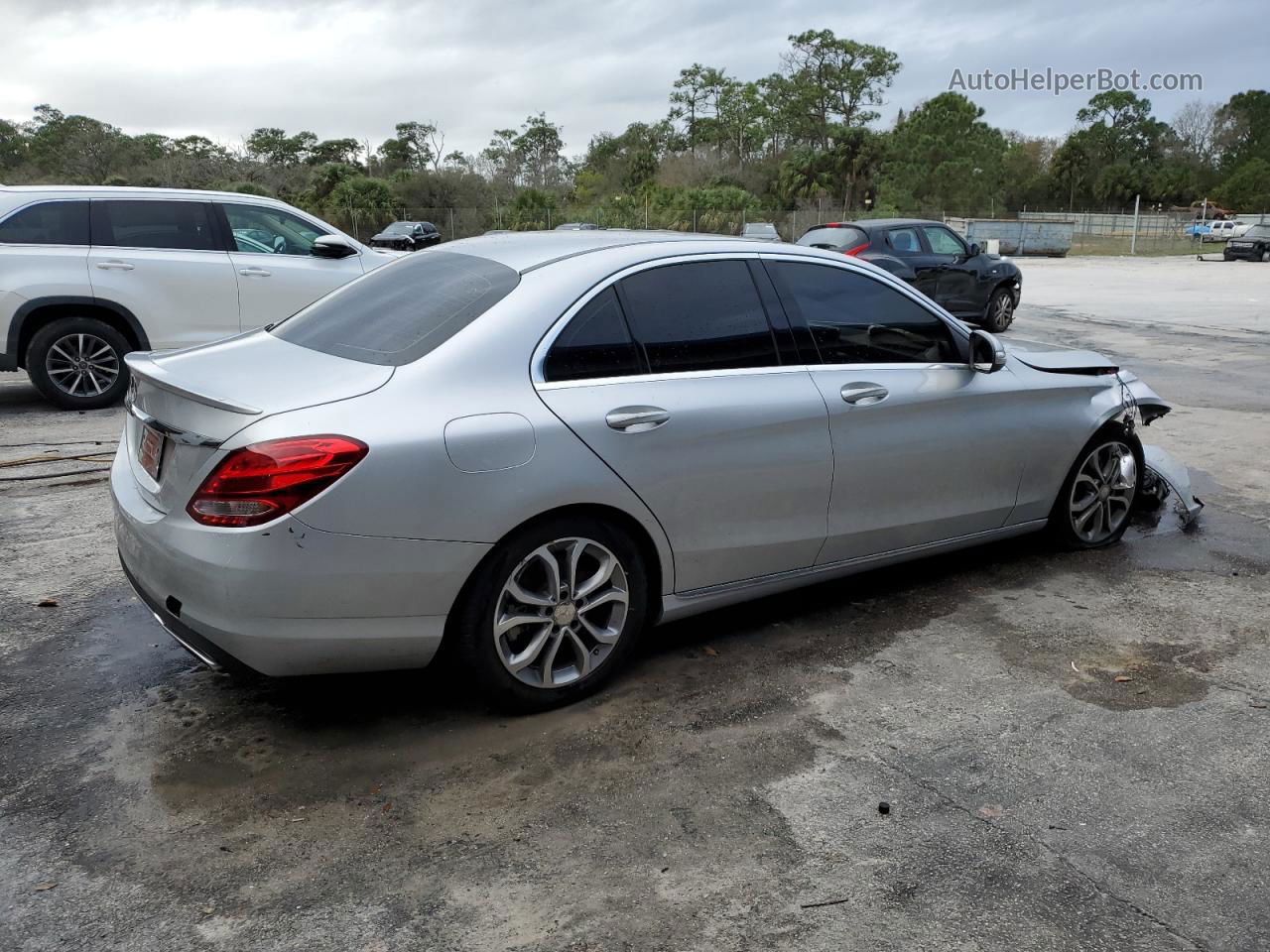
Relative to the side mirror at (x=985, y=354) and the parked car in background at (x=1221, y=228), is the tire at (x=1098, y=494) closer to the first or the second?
the side mirror at (x=985, y=354)

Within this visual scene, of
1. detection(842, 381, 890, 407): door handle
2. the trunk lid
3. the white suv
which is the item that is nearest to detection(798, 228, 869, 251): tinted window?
the white suv

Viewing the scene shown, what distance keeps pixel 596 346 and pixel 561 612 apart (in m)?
0.92

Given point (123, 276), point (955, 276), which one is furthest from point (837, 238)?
point (123, 276)

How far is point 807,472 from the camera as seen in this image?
13.7ft

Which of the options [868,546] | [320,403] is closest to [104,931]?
[320,403]

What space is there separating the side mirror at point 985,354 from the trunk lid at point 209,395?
263cm

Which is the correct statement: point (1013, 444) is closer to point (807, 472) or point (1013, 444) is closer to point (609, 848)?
point (807, 472)

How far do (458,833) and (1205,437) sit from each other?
740 centimetres

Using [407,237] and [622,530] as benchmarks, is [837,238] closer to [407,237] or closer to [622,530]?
[622,530]

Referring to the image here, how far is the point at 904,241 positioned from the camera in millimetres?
15398

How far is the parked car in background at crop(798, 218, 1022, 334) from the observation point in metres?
15.2

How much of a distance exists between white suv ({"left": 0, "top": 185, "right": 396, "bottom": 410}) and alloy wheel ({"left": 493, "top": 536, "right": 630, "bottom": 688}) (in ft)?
21.3

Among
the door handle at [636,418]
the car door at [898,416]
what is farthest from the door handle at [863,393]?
the door handle at [636,418]

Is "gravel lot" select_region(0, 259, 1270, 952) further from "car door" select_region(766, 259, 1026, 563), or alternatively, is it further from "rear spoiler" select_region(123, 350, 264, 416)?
"rear spoiler" select_region(123, 350, 264, 416)
